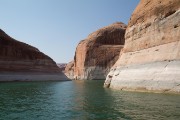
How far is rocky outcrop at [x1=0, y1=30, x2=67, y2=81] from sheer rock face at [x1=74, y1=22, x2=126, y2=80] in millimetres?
22998

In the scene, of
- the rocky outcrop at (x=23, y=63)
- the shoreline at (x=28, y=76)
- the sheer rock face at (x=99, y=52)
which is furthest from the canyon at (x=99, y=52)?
the shoreline at (x=28, y=76)

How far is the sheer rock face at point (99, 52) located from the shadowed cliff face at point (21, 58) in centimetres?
2521

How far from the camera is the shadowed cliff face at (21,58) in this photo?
5938 cm

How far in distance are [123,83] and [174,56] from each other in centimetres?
830

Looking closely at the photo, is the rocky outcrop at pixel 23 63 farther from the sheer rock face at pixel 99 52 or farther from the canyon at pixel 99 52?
the sheer rock face at pixel 99 52

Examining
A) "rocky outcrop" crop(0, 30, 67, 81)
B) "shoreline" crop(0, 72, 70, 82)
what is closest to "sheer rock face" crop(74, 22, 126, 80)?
"rocky outcrop" crop(0, 30, 67, 81)

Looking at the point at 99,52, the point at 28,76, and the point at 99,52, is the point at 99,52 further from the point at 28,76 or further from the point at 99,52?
the point at 28,76

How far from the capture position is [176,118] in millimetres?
11484

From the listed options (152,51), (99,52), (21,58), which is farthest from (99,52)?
(152,51)

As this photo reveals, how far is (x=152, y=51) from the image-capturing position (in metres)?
26.0

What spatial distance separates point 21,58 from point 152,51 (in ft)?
151

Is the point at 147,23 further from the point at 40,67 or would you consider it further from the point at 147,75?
the point at 40,67

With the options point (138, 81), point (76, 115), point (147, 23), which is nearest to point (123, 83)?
point (138, 81)

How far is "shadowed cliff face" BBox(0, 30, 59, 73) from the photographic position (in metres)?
59.4
